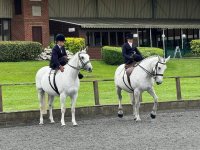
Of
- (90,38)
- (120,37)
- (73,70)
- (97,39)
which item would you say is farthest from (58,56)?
(120,37)

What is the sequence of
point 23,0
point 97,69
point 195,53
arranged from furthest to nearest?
point 195,53 → point 23,0 → point 97,69

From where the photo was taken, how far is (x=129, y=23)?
52.8 metres

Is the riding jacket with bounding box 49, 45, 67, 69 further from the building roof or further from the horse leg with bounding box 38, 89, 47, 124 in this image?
the building roof

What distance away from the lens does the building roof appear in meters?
49.4

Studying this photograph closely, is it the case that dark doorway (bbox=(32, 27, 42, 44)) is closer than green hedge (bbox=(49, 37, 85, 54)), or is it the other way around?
green hedge (bbox=(49, 37, 85, 54))

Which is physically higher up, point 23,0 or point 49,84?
point 23,0

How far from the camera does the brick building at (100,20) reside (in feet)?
159

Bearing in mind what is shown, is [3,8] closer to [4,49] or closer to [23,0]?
[23,0]

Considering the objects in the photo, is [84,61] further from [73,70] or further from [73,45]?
[73,45]

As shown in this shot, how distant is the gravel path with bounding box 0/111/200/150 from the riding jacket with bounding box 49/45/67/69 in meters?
1.85

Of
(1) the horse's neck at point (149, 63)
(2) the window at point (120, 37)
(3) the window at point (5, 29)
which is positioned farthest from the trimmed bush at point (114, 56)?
(1) the horse's neck at point (149, 63)

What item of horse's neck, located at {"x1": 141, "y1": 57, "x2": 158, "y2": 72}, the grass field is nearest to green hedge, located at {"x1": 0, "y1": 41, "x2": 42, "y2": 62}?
the grass field

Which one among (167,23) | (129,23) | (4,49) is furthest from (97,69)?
(167,23)

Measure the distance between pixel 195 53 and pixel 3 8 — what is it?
17.6m
